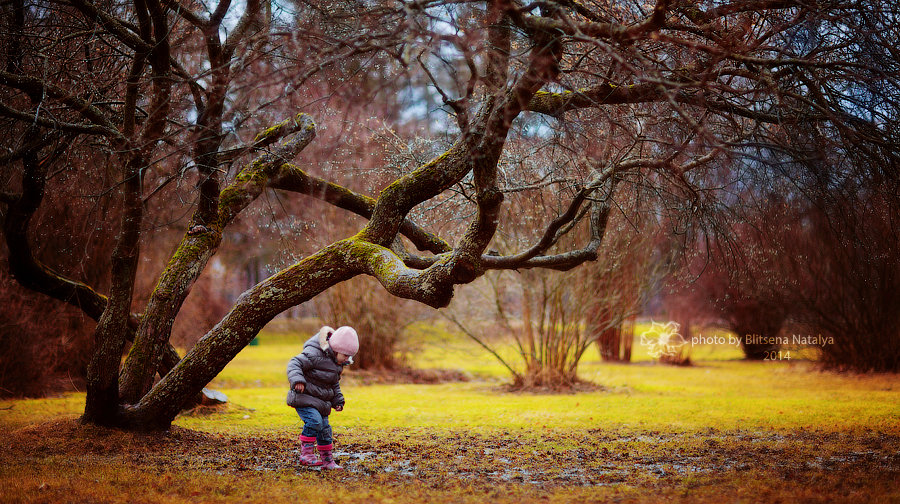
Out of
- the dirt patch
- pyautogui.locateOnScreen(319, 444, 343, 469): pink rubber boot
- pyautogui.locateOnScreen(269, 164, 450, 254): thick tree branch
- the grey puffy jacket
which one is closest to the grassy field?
the dirt patch

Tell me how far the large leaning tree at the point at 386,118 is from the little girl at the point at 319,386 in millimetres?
655

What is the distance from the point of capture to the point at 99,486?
4.64 m

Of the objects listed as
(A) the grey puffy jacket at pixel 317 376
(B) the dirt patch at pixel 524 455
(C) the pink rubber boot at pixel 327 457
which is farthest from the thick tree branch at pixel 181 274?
(C) the pink rubber boot at pixel 327 457

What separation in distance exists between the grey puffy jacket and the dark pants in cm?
5

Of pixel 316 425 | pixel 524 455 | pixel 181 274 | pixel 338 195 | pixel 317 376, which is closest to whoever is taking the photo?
pixel 316 425

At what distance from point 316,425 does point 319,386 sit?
330 millimetres

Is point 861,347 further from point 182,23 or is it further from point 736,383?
point 182,23

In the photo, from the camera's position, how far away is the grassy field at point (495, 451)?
15.4 feet

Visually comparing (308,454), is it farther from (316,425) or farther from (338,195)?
(338,195)

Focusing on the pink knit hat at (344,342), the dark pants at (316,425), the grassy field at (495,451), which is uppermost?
the pink knit hat at (344,342)

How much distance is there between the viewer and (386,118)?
21.4 feet

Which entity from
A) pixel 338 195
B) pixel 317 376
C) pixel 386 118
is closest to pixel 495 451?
pixel 317 376

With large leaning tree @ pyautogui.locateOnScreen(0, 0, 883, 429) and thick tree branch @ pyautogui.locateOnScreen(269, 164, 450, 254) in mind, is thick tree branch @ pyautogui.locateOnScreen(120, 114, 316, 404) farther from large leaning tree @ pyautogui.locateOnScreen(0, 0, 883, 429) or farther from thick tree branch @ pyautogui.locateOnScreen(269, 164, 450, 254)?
thick tree branch @ pyautogui.locateOnScreen(269, 164, 450, 254)

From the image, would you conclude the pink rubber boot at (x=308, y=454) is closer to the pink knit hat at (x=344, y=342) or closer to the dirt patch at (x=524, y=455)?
the dirt patch at (x=524, y=455)
